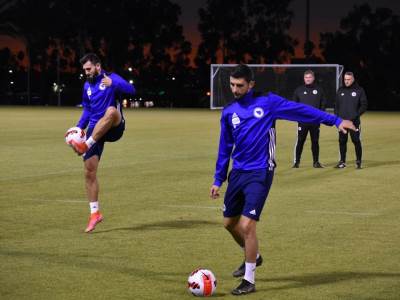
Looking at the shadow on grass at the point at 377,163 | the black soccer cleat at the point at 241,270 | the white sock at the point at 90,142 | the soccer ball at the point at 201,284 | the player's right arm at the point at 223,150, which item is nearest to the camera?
the soccer ball at the point at 201,284

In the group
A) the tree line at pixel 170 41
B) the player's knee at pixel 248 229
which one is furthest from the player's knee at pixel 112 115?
the tree line at pixel 170 41

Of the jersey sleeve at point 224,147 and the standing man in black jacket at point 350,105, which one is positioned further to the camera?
the standing man in black jacket at point 350,105

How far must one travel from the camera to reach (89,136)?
449 inches

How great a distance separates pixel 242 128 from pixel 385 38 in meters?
88.5

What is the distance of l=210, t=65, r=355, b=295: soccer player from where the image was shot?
784 centimetres

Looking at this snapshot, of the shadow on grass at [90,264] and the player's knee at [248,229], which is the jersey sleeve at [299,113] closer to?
the player's knee at [248,229]

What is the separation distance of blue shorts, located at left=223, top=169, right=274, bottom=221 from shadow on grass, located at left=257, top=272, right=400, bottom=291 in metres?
0.81

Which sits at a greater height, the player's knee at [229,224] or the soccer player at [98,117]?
the soccer player at [98,117]

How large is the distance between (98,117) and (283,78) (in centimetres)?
3975

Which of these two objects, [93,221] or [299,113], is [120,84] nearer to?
[93,221]

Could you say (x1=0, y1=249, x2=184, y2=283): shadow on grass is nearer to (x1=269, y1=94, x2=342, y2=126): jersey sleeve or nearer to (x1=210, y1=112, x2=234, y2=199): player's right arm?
(x1=210, y1=112, x2=234, y2=199): player's right arm

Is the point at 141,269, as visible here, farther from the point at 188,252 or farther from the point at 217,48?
the point at 217,48

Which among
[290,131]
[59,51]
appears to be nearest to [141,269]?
[290,131]

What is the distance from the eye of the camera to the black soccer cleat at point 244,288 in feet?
25.5
